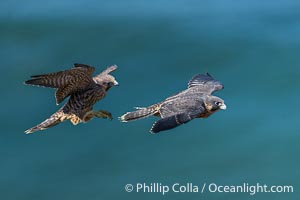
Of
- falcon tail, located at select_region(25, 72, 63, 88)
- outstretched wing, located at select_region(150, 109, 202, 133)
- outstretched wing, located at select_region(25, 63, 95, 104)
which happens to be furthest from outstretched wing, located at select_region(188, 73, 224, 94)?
falcon tail, located at select_region(25, 72, 63, 88)

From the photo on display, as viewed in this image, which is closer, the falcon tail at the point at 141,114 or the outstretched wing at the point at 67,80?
the outstretched wing at the point at 67,80

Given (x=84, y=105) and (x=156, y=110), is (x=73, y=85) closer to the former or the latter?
(x=84, y=105)

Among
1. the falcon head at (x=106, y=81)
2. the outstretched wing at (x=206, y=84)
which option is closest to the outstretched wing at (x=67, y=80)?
the falcon head at (x=106, y=81)

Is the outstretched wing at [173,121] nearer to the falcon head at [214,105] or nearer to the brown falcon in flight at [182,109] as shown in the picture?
the brown falcon in flight at [182,109]

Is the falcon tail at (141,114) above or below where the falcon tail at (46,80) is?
below

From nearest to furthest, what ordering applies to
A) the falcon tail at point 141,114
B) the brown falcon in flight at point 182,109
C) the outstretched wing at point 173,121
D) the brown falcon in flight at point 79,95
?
the outstretched wing at point 173,121
the brown falcon in flight at point 182,109
the falcon tail at point 141,114
the brown falcon in flight at point 79,95

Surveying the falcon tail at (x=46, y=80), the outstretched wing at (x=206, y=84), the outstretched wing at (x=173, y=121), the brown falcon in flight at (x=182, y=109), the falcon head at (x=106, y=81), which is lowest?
the outstretched wing at (x=173, y=121)

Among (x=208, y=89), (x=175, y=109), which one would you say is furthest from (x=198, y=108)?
(x=208, y=89)

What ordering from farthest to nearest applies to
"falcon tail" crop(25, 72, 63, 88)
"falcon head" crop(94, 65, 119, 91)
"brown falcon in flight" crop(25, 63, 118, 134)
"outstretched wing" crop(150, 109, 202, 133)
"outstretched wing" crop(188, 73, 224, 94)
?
1. "outstretched wing" crop(188, 73, 224, 94)
2. "falcon head" crop(94, 65, 119, 91)
3. "brown falcon in flight" crop(25, 63, 118, 134)
4. "falcon tail" crop(25, 72, 63, 88)
5. "outstretched wing" crop(150, 109, 202, 133)

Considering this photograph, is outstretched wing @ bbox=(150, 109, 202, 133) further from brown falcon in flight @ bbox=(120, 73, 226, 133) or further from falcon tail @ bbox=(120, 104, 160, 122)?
falcon tail @ bbox=(120, 104, 160, 122)

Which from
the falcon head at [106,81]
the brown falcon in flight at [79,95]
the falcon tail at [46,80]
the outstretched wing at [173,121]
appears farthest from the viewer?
the falcon head at [106,81]
